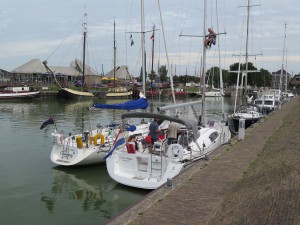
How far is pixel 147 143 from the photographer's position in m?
14.1

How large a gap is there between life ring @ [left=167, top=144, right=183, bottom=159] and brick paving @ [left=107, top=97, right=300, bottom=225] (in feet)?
2.23

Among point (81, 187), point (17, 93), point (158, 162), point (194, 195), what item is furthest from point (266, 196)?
point (17, 93)

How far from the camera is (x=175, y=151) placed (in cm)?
1291

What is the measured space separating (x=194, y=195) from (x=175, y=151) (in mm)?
3744

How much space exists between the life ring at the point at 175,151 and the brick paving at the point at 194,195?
680 millimetres

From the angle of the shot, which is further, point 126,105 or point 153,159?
point 126,105

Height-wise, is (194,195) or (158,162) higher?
(158,162)

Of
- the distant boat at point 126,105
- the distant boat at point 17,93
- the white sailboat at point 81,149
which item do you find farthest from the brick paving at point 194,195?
the distant boat at point 17,93

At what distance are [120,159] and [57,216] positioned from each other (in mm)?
3465

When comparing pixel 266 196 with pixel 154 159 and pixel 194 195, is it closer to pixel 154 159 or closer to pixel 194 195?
pixel 194 195

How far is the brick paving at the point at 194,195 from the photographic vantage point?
7.75 meters

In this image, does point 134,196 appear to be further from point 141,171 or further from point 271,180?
point 271,180

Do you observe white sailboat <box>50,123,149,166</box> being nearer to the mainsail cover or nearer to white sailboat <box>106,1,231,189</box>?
the mainsail cover

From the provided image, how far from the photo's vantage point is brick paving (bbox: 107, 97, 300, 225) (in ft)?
25.4
